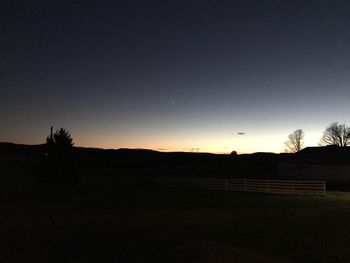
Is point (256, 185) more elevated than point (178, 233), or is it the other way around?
point (256, 185)

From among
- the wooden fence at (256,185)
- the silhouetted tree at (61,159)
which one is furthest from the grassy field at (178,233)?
the silhouetted tree at (61,159)

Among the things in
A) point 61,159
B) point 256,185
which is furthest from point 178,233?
point 61,159

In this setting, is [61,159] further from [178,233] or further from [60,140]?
[178,233]

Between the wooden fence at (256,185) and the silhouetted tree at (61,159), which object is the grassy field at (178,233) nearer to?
the wooden fence at (256,185)

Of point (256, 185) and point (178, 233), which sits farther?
point (256, 185)

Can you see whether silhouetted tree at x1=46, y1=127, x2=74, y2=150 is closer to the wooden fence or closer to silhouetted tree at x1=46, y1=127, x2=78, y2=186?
silhouetted tree at x1=46, y1=127, x2=78, y2=186

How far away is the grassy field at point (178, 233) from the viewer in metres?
10.0

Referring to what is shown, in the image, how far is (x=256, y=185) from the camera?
108ft

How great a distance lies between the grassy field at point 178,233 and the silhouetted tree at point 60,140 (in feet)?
48.8

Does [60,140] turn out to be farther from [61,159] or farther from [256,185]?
[256,185]

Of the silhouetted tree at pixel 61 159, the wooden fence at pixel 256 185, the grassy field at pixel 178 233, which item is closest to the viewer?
the grassy field at pixel 178 233

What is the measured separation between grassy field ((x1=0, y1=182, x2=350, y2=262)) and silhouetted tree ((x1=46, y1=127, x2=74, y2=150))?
1488 centimetres

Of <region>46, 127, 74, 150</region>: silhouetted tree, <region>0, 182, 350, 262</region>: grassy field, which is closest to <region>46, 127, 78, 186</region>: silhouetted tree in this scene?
<region>46, 127, 74, 150</region>: silhouetted tree

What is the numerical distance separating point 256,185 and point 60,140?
61.3ft
